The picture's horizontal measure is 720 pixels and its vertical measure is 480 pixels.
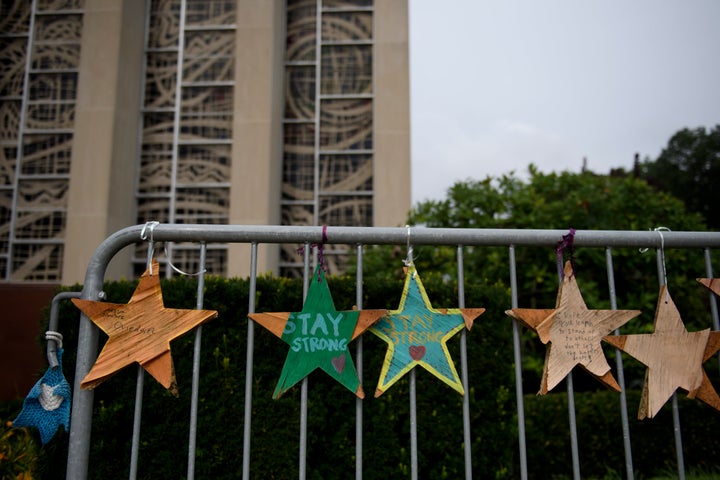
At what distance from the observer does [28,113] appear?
8.41 meters

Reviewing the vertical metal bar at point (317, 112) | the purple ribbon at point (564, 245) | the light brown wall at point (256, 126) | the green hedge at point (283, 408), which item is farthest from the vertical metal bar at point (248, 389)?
the vertical metal bar at point (317, 112)

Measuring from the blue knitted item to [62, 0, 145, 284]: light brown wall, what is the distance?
21.1 ft

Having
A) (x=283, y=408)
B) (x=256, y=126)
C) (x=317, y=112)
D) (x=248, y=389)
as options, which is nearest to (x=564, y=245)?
(x=248, y=389)

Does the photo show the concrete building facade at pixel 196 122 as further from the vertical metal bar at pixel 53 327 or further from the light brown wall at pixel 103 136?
the vertical metal bar at pixel 53 327

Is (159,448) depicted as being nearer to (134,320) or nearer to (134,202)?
(134,320)

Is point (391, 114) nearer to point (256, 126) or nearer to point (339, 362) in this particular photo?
point (256, 126)

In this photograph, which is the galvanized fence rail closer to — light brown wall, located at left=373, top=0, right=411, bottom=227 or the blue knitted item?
the blue knitted item

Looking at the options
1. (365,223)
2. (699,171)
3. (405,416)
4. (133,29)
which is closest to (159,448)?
(405,416)

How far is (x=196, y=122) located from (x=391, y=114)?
11.1 feet

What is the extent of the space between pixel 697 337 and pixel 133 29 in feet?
30.5

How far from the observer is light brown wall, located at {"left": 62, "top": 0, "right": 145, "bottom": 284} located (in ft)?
25.8

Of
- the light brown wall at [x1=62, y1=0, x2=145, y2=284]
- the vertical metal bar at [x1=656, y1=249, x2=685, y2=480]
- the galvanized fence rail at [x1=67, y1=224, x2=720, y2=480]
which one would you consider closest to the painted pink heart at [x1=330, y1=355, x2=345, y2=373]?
the galvanized fence rail at [x1=67, y1=224, x2=720, y2=480]

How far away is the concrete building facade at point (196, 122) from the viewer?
808 centimetres

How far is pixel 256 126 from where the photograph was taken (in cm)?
816
